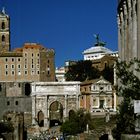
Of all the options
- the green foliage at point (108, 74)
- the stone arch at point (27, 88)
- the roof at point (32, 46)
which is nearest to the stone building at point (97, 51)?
the roof at point (32, 46)

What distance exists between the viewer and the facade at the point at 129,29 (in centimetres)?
3170

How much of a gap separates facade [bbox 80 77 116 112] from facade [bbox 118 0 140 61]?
46.2 metres

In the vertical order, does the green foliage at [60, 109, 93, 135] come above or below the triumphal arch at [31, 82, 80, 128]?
below

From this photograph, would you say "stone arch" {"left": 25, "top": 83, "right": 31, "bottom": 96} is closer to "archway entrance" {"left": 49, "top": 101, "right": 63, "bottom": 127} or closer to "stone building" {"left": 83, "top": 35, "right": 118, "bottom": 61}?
"archway entrance" {"left": 49, "top": 101, "right": 63, "bottom": 127}

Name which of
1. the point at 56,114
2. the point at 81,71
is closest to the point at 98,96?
the point at 56,114

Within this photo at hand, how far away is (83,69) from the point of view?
11575cm

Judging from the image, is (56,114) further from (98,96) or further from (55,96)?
(98,96)

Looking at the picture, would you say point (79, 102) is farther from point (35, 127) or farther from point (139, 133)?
point (139, 133)

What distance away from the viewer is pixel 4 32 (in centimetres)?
11981

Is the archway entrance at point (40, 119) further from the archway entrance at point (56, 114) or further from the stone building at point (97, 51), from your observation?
the stone building at point (97, 51)

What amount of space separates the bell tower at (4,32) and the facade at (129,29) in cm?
8040

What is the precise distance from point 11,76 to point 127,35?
77.6 metres

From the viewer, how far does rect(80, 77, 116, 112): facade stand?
283ft

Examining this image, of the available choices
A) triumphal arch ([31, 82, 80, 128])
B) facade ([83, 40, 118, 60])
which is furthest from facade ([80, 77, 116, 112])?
facade ([83, 40, 118, 60])
